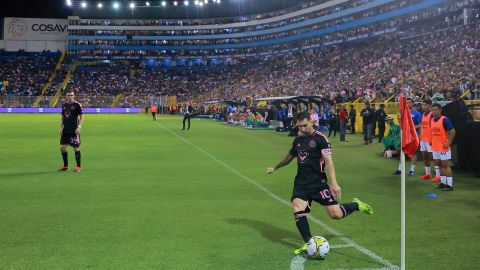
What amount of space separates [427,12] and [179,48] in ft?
194

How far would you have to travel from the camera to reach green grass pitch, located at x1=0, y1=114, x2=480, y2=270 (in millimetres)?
5738

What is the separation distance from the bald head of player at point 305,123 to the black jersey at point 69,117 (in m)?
8.28

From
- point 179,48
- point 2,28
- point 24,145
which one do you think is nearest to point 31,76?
point 2,28

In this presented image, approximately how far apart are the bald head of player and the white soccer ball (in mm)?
1350

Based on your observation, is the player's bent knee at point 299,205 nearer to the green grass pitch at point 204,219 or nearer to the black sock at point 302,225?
the black sock at point 302,225

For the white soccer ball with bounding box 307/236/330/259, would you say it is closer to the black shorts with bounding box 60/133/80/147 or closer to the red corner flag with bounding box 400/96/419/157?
the red corner flag with bounding box 400/96/419/157

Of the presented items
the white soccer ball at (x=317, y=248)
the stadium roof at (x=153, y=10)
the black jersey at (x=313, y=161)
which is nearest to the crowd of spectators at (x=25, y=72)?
the stadium roof at (x=153, y=10)

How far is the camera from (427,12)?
166 ft

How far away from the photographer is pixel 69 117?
12.7 m

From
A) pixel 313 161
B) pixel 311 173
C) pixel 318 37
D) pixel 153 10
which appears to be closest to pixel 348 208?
pixel 311 173

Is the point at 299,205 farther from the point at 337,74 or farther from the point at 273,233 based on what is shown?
the point at 337,74

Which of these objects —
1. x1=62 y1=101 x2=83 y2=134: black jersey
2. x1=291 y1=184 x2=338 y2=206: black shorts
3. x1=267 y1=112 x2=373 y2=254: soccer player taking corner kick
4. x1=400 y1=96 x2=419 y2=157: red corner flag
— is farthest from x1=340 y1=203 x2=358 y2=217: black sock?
x1=62 y1=101 x2=83 y2=134: black jersey

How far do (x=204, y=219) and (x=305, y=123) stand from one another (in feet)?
8.60

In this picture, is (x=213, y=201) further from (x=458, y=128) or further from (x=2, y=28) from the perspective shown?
(x=2, y=28)
